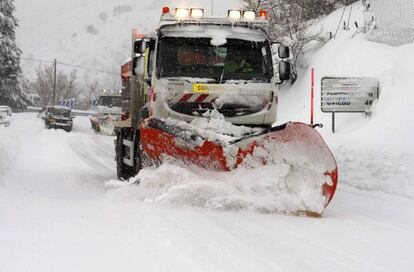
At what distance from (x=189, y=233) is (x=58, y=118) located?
28389mm

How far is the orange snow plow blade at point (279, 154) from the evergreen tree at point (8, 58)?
142 ft

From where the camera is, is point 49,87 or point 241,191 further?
point 49,87

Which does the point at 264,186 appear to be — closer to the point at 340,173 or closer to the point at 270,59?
the point at 270,59

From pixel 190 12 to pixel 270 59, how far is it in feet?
4.39

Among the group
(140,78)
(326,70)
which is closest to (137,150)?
(140,78)

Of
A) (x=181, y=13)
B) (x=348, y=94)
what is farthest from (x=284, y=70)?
(x=348, y=94)

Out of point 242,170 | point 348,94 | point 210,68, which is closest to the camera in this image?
point 242,170

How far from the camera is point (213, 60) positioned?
24.6 feet

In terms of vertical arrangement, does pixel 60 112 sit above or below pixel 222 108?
above

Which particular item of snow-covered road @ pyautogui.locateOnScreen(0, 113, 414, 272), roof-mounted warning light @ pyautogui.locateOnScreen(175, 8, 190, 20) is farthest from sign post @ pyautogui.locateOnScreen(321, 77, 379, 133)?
roof-mounted warning light @ pyautogui.locateOnScreen(175, 8, 190, 20)

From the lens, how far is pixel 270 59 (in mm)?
7695

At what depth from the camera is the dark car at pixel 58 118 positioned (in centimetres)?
3161

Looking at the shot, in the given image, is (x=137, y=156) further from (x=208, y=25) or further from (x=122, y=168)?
(x=208, y=25)

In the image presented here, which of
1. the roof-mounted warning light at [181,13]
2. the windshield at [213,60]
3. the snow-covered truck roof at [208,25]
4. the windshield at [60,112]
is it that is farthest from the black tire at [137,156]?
the windshield at [60,112]
